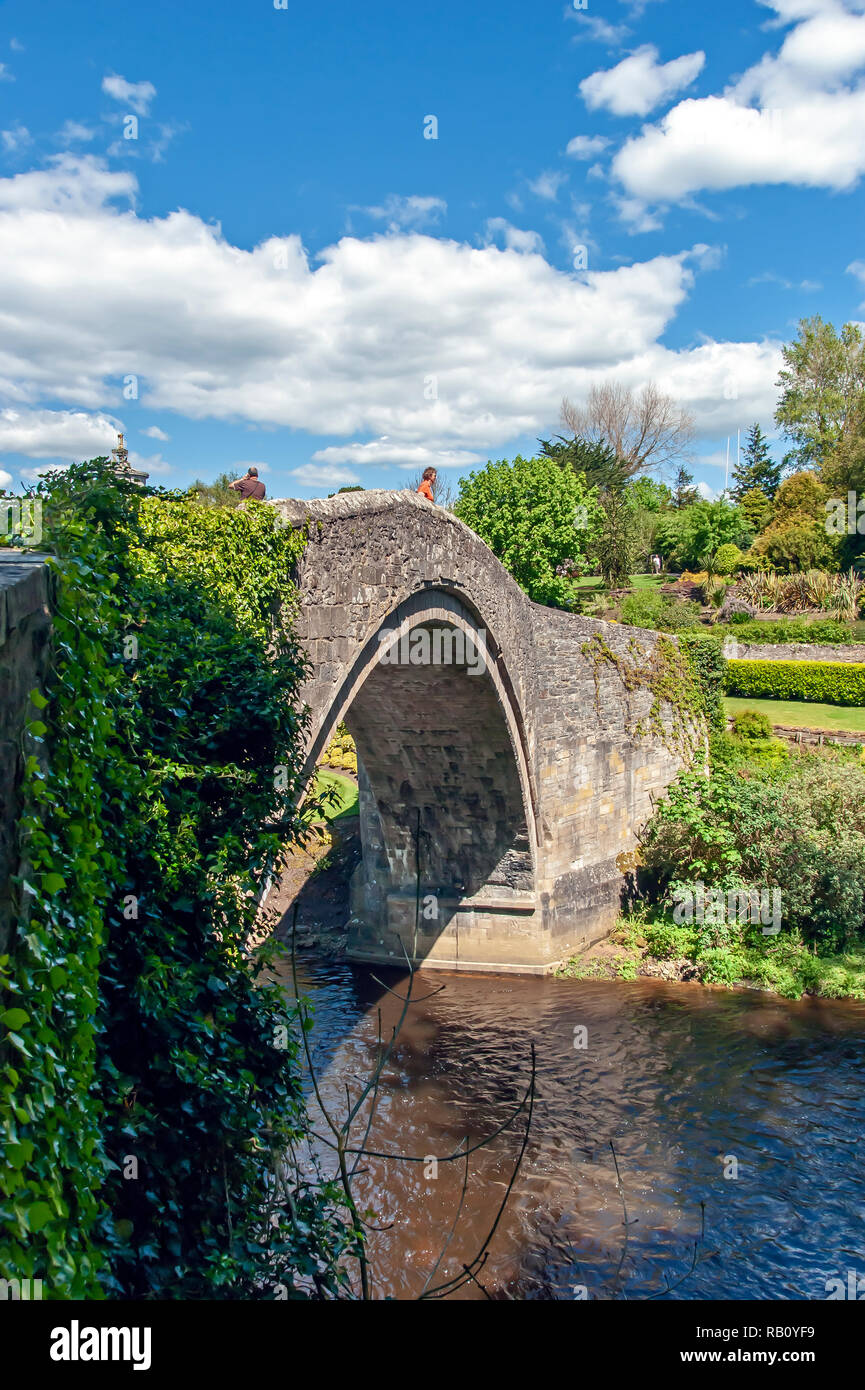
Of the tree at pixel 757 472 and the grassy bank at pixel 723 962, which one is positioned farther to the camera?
the tree at pixel 757 472

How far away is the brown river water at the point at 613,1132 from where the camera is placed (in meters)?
8.23

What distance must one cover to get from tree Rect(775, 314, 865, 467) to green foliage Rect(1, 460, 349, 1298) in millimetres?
45097

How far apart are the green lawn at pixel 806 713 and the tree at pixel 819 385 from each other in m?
25.7

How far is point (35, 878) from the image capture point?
3.22 metres

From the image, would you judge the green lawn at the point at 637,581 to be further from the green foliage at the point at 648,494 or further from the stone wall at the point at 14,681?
the stone wall at the point at 14,681

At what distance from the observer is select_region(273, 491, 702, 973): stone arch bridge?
12.5m

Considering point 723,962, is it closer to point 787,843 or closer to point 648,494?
point 787,843

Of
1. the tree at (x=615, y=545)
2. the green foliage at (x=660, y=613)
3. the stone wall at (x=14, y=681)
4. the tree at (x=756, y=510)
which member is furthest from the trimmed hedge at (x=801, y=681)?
the stone wall at (x=14, y=681)

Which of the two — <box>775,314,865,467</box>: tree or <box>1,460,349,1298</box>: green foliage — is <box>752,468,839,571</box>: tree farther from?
<box>1,460,349,1298</box>: green foliage

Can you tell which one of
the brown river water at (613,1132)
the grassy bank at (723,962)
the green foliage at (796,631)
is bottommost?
the brown river water at (613,1132)

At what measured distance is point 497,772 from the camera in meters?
14.1
